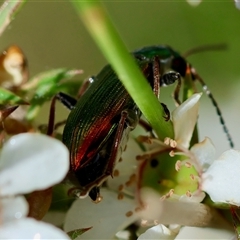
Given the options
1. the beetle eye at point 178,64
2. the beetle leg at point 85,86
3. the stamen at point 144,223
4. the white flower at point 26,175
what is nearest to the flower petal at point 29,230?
the white flower at point 26,175

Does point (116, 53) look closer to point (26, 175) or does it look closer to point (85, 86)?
point (26, 175)

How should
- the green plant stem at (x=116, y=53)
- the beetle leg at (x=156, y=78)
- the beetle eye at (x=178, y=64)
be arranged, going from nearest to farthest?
the green plant stem at (x=116, y=53) < the beetle leg at (x=156, y=78) < the beetle eye at (x=178, y=64)

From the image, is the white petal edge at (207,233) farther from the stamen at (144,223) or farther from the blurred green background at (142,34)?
the blurred green background at (142,34)

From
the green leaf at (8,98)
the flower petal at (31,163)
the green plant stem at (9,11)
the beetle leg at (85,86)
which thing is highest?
the green plant stem at (9,11)

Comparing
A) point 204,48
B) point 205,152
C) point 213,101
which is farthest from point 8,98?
point 204,48

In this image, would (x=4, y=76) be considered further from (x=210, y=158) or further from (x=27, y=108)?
(x=210, y=158)

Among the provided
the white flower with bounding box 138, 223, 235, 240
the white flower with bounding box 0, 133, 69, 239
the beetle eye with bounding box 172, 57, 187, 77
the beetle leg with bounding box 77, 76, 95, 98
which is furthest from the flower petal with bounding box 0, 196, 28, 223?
the beetle eye with bounding box 172, 57, 187, 77

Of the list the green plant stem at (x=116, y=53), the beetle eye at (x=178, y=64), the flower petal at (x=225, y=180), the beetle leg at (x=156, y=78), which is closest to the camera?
the green plant stem at (x=116, y=53)
